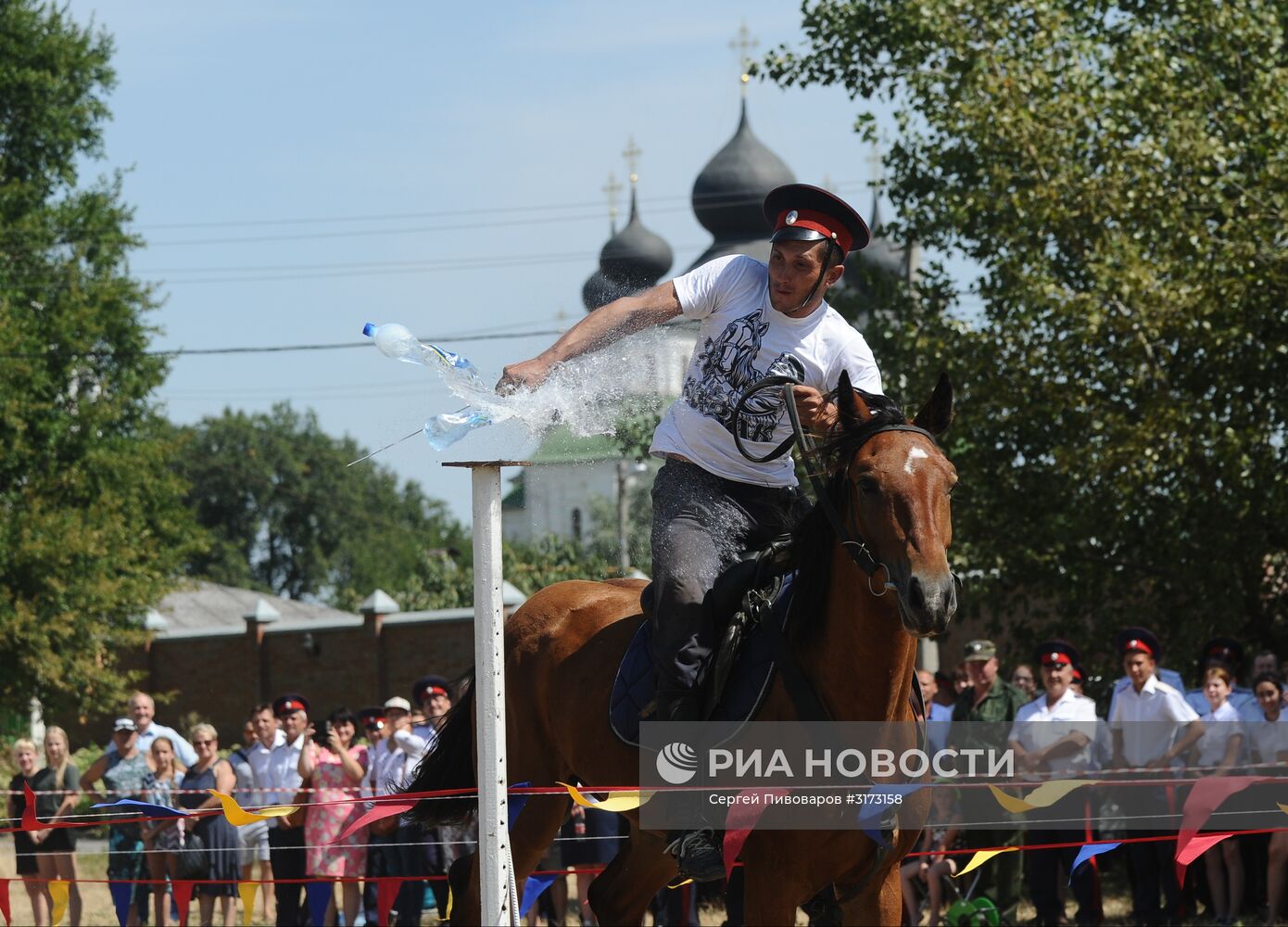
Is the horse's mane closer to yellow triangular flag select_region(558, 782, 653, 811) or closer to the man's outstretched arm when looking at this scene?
the man's outstretched arm

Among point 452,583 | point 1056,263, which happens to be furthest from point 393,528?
point 1056,263

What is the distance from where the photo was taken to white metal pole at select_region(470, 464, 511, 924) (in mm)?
4688

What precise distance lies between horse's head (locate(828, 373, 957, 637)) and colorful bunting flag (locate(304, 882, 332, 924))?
7654 mm

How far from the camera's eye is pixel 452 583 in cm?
4684

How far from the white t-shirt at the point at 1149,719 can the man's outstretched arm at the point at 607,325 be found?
5.95 meters

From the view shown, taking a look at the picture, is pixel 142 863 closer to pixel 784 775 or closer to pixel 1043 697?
pixel 1043 697

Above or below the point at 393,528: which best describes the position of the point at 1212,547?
below

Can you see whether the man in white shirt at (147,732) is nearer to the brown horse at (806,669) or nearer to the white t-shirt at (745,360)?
the brown horse at (806,669)

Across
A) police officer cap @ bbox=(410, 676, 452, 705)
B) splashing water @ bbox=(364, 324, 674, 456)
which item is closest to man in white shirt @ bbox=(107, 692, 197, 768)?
police officer cap @ bbox=(410, 676, 452, 705)

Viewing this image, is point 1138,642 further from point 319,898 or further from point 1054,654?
point 319,898

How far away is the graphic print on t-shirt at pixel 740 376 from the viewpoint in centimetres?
573

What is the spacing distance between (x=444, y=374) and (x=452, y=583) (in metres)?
42.4

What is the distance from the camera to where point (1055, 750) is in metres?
10.5

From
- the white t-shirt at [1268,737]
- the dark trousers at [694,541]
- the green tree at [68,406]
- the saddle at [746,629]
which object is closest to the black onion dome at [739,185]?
the green tree at [68,406]
